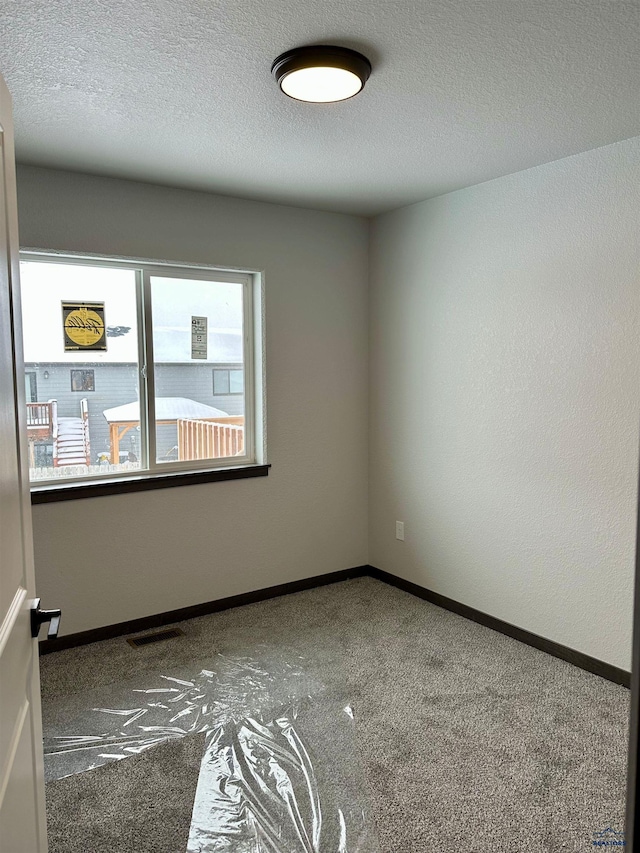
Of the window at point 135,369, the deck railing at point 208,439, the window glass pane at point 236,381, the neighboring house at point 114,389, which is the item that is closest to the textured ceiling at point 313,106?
the window at point 135,369

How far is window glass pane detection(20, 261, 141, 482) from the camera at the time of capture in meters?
3.20

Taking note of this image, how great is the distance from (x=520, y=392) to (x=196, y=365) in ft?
6.14

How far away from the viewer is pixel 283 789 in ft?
7.07

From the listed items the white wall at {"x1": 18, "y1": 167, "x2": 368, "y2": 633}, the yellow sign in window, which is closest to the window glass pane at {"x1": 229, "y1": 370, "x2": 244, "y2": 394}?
the white wall at {"x1": 18, "y1": 167, "x2": 368, "y2": 633}

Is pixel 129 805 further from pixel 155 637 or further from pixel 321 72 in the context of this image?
pixel 321 72

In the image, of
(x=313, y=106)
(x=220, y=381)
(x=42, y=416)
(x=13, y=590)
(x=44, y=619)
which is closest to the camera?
(x=13, y=590)

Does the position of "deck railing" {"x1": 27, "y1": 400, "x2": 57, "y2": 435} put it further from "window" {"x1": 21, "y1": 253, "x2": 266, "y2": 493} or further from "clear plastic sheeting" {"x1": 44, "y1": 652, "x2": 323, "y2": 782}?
"clear plastic sheeting" {"x1": 44, "y1": 652, "x2": 323, "y2": 782}

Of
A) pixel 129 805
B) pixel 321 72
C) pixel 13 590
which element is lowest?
pixel 129 805

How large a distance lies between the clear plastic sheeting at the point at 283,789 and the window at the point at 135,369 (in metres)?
1.58

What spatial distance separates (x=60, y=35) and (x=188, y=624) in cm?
289

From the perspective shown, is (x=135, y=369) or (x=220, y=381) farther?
(x=220, y=381)

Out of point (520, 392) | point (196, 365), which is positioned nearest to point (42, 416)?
point (196, 365)

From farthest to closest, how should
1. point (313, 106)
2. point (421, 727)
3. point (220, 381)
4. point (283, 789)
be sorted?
point (220, 381) < point (421, 727) < point (313, 106) < point (283, 789)

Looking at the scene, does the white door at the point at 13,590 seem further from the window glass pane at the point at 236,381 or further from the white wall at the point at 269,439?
the window glass pane at the point at 236,381
